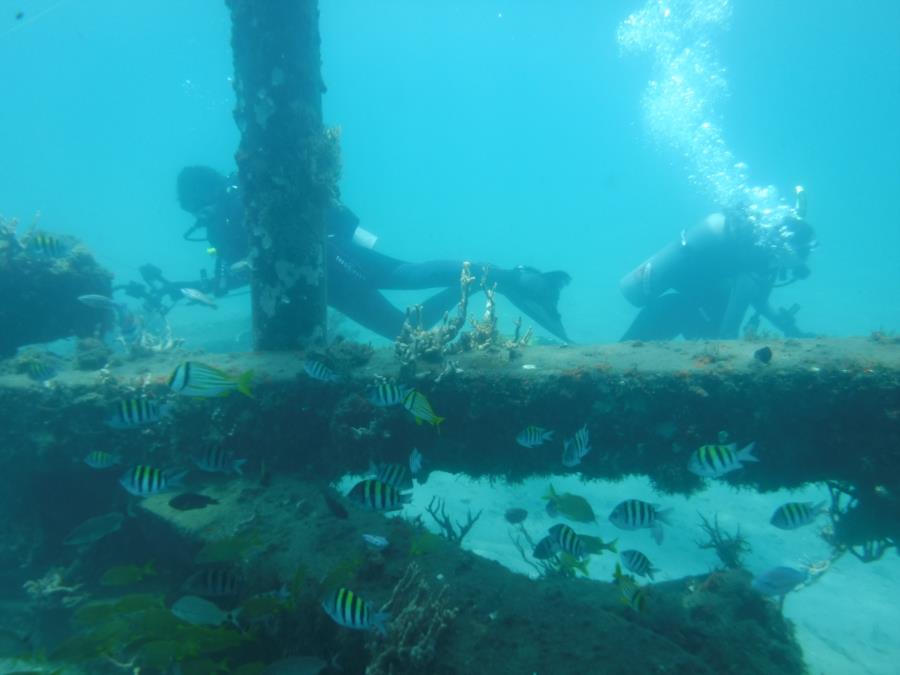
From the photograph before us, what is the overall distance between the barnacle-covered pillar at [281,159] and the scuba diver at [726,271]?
27.1 ft

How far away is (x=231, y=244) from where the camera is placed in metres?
9.17

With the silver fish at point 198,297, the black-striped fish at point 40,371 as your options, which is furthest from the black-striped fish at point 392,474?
the silver fish at point 198,297

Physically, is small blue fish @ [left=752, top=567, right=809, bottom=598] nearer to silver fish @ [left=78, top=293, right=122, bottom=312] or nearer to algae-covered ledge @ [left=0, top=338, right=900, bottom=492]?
algae-covered ledge @ [left=0, top=338, right=900, bottom=492]

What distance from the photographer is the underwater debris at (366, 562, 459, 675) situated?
3.18 m

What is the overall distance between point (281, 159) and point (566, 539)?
19.6ft

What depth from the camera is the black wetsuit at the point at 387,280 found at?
33.5 ft

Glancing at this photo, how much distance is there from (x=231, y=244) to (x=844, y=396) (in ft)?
31.0

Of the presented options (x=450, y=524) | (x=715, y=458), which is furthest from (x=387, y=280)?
(x=715, y=458)

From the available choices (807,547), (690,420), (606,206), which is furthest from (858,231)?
(690,420)

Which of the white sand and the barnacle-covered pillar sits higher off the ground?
the barnacle-covered pillar

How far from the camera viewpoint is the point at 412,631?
10.8 feet

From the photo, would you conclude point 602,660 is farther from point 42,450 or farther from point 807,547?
point 807,547

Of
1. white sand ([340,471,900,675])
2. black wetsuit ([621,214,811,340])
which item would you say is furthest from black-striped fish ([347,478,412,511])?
black wetsuit ([621,214,811,340])

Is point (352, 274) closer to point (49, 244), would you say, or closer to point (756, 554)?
point (49, 244)
